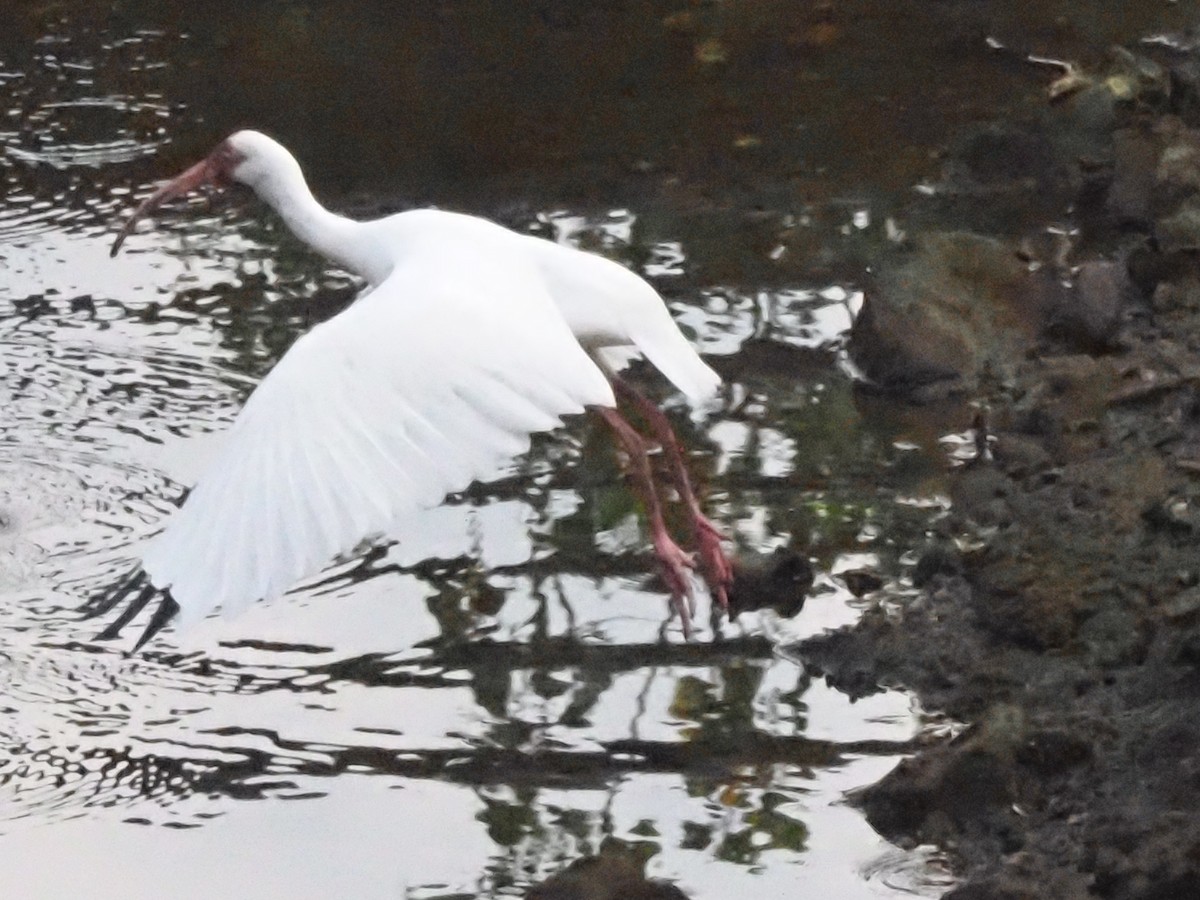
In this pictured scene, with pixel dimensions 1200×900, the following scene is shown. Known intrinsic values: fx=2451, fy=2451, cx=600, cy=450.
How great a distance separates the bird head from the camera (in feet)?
21.1

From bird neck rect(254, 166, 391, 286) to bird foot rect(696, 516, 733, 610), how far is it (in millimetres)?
1015

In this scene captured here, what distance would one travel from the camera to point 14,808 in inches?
214

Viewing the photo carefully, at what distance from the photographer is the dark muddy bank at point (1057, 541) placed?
490cm

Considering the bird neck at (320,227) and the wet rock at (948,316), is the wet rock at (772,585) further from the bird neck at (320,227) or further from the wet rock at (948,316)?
the wet rock at (948,316)

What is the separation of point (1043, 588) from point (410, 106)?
506cm

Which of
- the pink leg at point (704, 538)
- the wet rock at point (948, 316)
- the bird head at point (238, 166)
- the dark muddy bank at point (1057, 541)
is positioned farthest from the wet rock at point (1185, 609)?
A: the bird head at point (238, 166)

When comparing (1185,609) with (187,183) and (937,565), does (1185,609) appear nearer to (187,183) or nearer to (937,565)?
(937,565)

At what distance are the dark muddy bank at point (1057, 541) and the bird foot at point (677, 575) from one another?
348mm

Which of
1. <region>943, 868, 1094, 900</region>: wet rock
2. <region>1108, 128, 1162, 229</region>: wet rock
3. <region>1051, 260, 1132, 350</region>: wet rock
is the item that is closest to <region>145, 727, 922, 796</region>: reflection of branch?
<region>943, 868, 1094, 900</region>: wet rock

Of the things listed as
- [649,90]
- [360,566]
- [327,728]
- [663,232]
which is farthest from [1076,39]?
[327,728]

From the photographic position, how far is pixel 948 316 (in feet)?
24.4

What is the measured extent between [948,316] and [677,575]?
1862 mm

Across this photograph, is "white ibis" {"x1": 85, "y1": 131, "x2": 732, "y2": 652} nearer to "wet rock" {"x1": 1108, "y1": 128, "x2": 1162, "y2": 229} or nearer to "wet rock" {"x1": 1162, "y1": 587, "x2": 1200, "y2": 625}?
"wet rock" {"x1": 1162, "y1": 587, "x2": 1200, "y2": 625}

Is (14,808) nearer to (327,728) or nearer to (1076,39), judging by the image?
(327,728)
